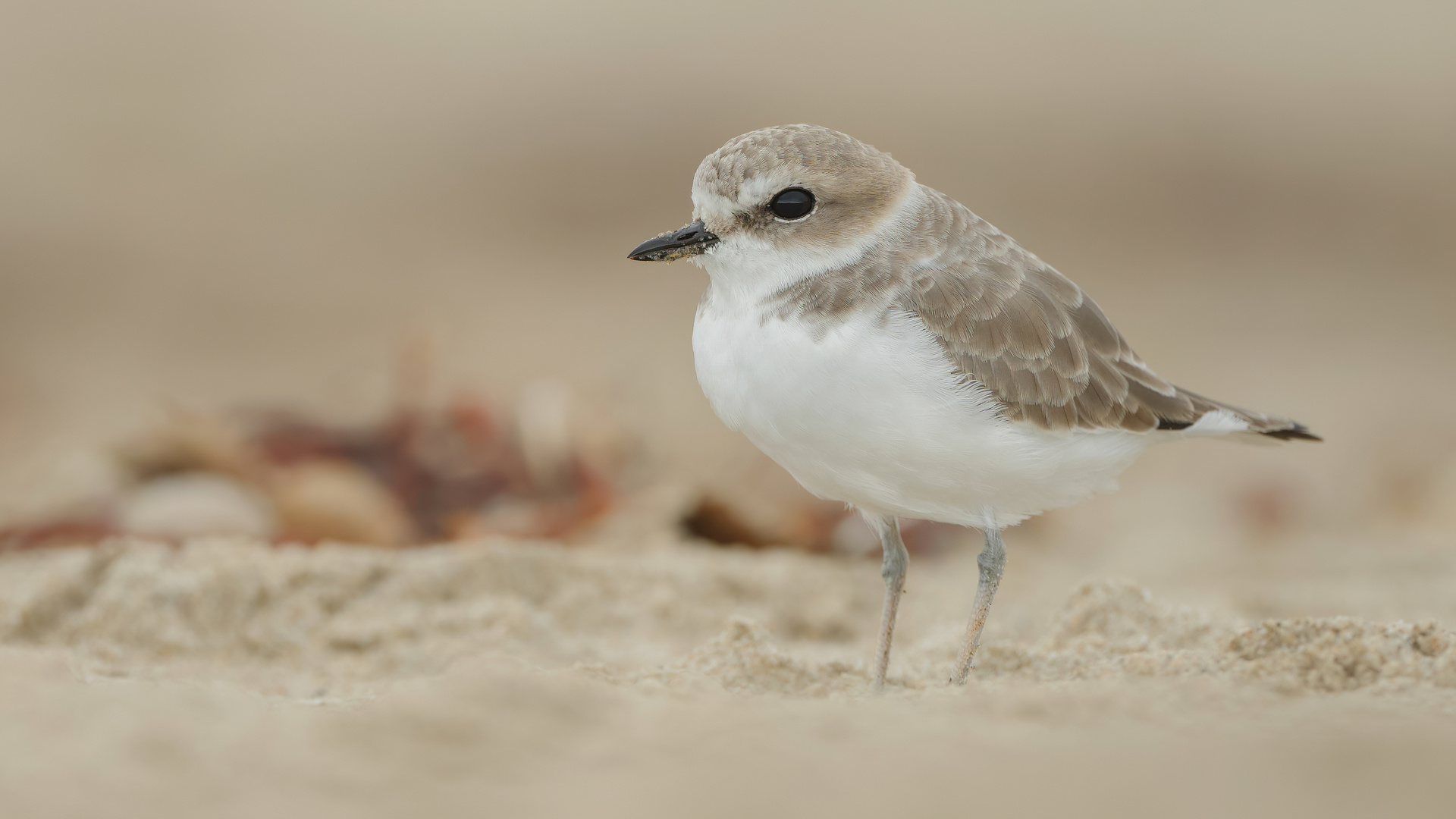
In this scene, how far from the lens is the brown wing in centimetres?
294

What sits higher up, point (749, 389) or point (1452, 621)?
point (749, 389)

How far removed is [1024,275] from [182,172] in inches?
382

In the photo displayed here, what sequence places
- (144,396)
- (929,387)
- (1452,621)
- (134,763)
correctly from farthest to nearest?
(144,396) → (1452,621) → (929,387) → (134,763)

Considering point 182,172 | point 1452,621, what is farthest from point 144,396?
point 1452,621

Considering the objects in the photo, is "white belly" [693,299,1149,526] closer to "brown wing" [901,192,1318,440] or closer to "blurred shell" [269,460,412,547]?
"brown wing" [901,192,1318,440]

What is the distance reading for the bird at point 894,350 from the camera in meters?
2.80

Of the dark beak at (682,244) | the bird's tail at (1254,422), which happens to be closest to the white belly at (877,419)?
the dark beak at (682,244)

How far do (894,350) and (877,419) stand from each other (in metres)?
0.17

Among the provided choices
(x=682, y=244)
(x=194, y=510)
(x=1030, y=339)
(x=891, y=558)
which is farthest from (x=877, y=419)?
A: (x=194, y=510)

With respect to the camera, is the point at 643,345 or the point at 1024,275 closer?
the point at 1024,275

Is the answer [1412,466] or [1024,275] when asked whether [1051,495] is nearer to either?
[1024,275]

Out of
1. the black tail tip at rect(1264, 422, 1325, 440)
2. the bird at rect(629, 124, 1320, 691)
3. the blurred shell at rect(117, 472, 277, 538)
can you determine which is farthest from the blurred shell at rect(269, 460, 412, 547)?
the black tail tip at rect(1264, 422, 1325, 440)

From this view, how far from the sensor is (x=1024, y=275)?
3.18 meters

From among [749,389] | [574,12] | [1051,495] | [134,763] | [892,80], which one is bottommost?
[134,763]
